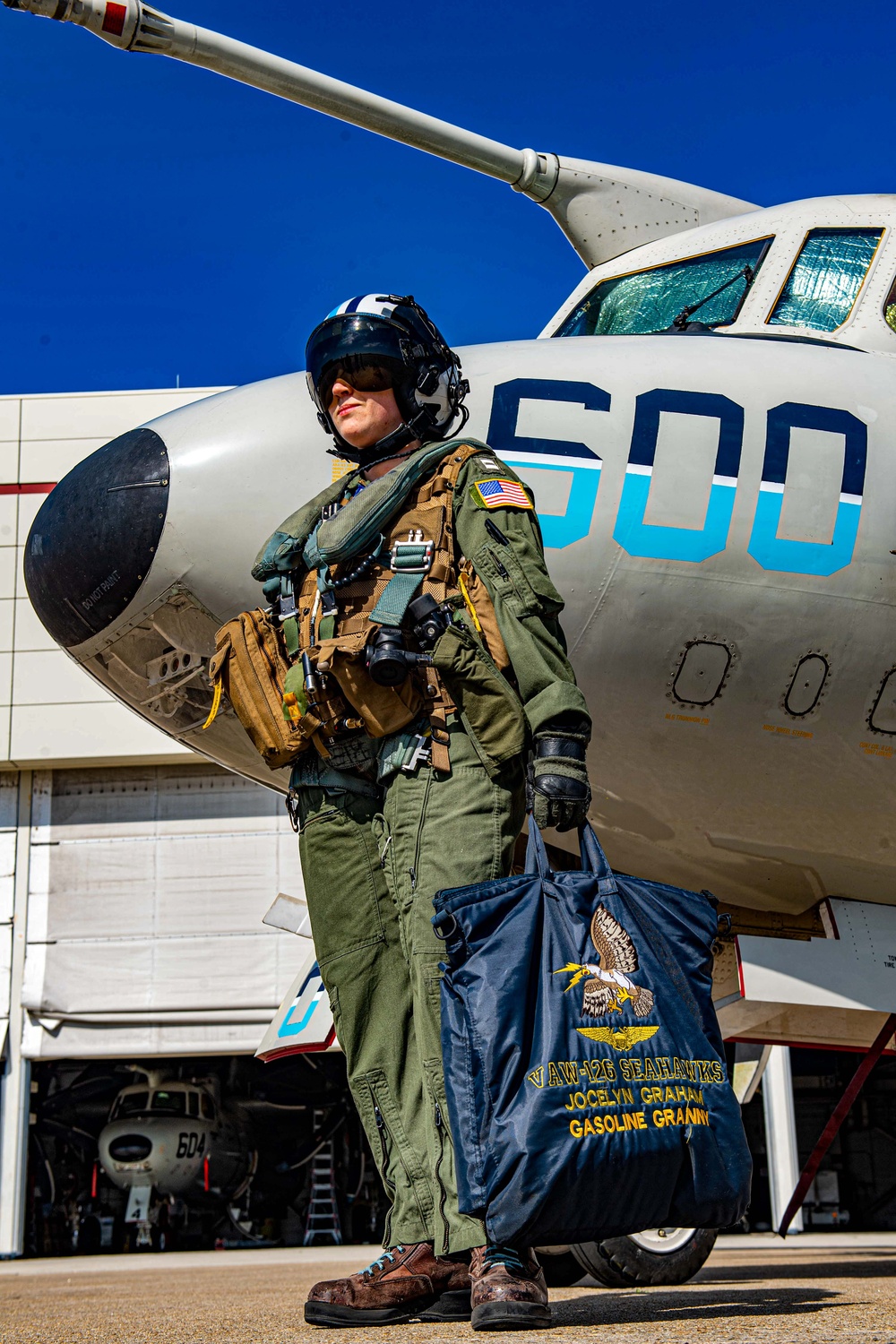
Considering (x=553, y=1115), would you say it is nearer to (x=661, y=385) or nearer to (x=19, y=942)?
(x=661, y=385)

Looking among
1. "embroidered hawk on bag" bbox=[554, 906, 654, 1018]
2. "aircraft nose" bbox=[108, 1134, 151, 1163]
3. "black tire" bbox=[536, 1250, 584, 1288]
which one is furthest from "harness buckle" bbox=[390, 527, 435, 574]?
"aircraft nose" bbox=[108, 1134, 151, 1163]

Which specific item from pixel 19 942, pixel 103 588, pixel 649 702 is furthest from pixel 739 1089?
pixel 19 942

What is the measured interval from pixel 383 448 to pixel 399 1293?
1929 millimetres

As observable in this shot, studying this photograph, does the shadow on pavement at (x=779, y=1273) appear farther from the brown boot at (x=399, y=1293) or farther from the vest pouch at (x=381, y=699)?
the vest pouch at (x=381, y=699)

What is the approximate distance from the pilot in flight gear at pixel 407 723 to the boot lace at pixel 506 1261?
0.17 feet

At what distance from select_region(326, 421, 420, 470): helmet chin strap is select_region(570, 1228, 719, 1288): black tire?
117 inches

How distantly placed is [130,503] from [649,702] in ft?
5.81

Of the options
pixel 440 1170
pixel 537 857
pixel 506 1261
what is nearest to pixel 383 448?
pixel 537 857

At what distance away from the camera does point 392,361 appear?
3158mm

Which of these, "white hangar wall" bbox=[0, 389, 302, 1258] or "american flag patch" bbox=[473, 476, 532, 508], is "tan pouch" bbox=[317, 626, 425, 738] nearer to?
"american flag patch" bbox=[473, 476, 532, 508]

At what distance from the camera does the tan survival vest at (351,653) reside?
2857mm

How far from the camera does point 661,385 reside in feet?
13.9

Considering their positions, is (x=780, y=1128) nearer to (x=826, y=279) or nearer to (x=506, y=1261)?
(x=826, y=279)

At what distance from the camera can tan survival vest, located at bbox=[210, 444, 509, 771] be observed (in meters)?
2.86
